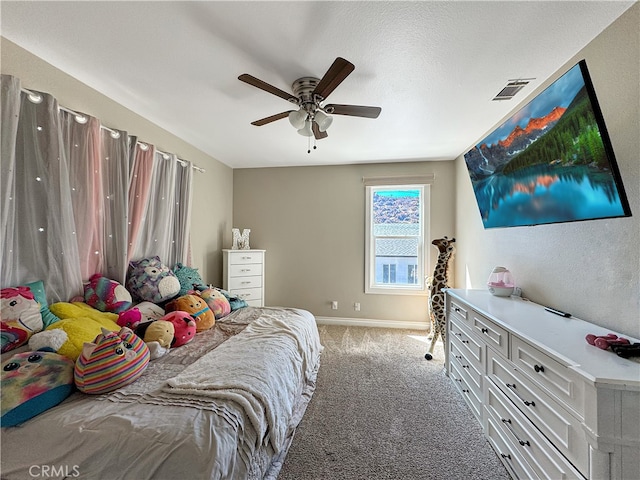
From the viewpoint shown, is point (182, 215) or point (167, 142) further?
point (182, 215)

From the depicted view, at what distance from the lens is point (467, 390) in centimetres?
207

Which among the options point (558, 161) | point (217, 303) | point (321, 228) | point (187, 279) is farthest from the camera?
point (321, 228)

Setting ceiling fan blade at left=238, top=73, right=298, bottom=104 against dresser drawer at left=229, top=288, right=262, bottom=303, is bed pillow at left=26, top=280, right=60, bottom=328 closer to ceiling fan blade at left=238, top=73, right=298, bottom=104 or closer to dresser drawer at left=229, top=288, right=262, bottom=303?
ceiling fan blade at left=238, top=73, right=298, bottom=104

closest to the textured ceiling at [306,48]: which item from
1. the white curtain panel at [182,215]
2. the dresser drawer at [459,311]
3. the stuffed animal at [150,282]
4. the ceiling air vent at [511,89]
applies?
the ceiling air vent at [511,89]

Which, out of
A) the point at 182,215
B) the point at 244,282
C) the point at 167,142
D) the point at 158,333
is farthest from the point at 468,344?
the point at 167,142

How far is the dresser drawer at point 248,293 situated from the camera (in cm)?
366

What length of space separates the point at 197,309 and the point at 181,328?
12.8 inches

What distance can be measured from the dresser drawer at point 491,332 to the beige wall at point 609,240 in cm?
49

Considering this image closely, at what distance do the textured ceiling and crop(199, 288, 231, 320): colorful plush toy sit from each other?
5.66ft

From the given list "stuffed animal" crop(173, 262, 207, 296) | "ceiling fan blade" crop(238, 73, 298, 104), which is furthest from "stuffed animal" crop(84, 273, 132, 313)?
"ceiling fan blade" crop(238, 73, 298, 104)

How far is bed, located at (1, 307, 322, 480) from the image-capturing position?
94cm

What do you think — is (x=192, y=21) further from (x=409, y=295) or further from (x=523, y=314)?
(x=409, y=295)

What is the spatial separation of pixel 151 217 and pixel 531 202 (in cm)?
335

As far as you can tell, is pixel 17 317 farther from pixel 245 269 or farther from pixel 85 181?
pixel 245 269
